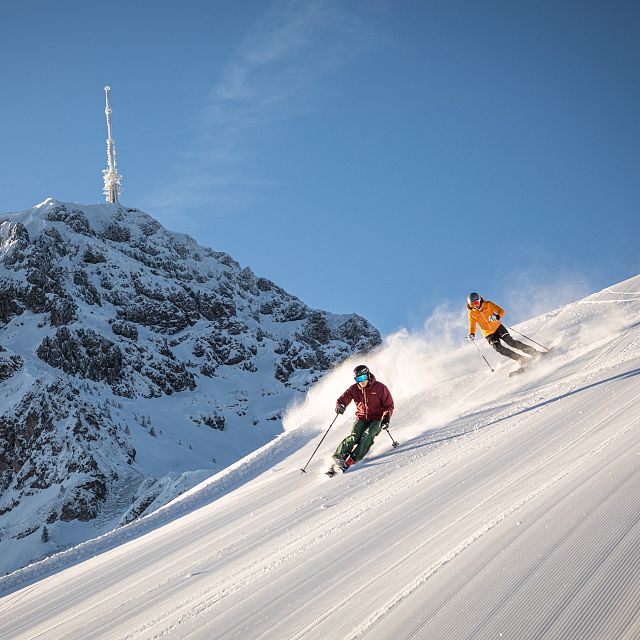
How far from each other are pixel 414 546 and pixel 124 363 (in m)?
66.5

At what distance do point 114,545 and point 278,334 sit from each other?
81285 millimetres

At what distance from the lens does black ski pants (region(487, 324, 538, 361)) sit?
1298 centimetres

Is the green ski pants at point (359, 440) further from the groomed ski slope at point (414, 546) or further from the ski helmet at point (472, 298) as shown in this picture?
the ski helmet at point (472, 298)

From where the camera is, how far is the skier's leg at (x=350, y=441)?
913 centimetres

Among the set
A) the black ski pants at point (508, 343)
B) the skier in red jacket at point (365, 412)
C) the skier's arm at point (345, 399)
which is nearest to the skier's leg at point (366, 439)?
the skier in red jacket at point (365, 412)

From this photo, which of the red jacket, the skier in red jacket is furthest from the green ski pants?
Result: the red jacket

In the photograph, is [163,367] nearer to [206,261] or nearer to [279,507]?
[206,261]

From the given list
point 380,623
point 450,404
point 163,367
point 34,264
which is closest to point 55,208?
point 34,264

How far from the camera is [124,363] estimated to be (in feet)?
222

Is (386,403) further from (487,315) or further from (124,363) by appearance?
(124,363)

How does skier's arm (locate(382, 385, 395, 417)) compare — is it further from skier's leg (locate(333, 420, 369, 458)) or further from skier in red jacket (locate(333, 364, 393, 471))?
skier's leg (locate(333, 420, 369, 458))

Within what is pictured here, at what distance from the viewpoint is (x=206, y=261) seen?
102 metres

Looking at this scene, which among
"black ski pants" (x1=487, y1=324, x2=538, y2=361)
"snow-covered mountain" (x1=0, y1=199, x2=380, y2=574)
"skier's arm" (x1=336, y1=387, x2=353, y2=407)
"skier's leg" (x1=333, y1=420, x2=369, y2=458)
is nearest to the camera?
"skier's leg" (x1=333, y1=420, x2=369, y2=458)

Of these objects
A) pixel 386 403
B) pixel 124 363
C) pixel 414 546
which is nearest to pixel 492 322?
pixel 386 403
